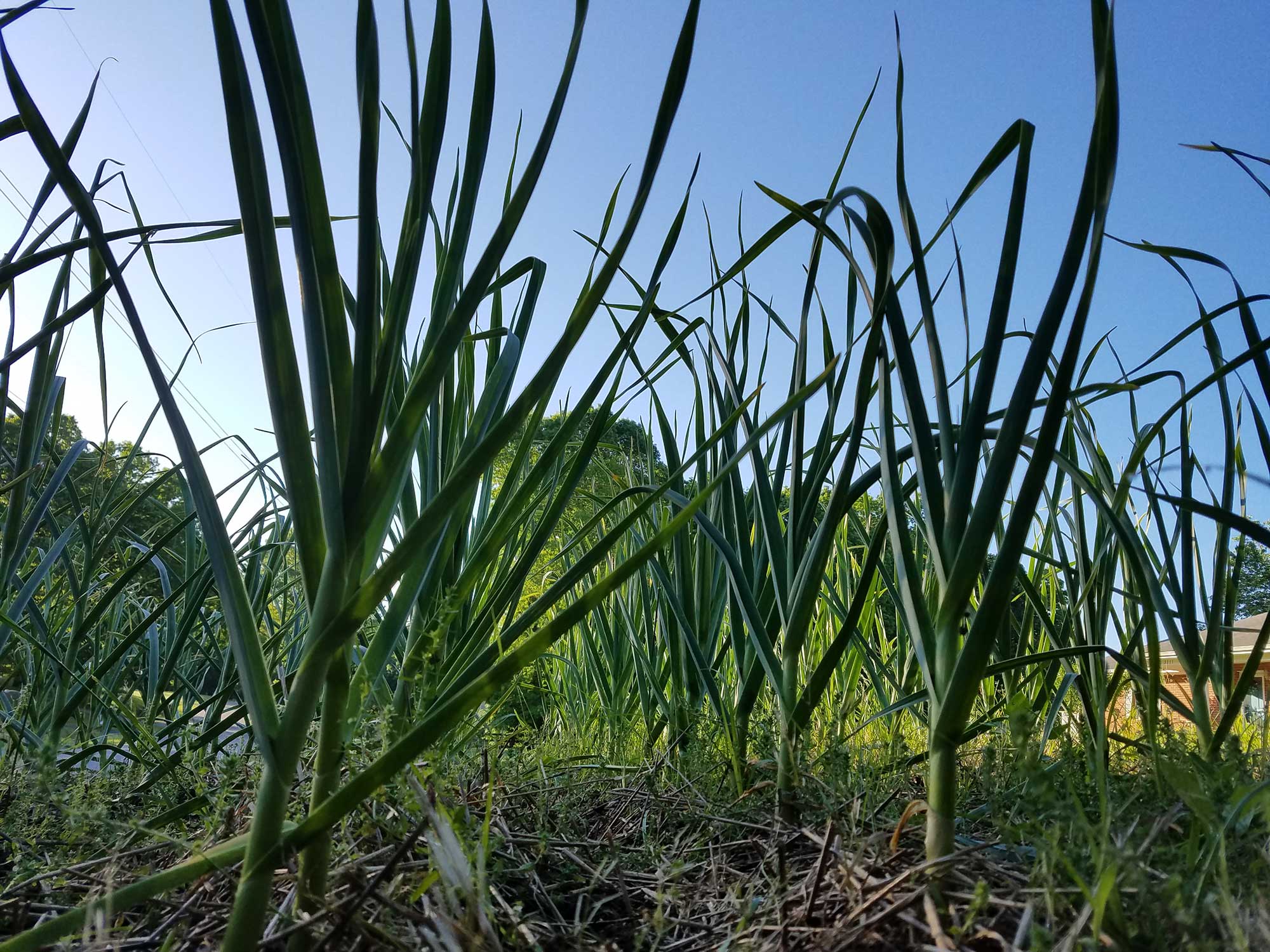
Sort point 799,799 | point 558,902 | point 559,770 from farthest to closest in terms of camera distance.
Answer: point 559,770 < point 799,799 < point 558,902

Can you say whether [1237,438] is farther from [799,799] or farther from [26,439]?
[26,439]

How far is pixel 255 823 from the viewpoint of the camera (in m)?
0.41

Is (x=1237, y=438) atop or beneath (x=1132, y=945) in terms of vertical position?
atop

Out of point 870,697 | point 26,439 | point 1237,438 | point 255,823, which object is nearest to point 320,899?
point 255,823

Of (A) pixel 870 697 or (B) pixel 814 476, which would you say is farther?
(A) pixel 870 697

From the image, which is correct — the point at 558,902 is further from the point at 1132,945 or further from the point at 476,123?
the point at 476,123

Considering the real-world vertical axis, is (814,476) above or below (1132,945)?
above

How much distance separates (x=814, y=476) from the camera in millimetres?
820

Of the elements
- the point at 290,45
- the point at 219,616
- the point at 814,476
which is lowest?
the point at 219,616

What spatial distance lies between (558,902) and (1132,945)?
0.41 m

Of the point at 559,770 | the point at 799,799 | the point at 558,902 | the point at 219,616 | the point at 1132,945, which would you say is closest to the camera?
the point at 1132,945

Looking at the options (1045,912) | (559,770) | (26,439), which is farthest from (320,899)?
(559,770)

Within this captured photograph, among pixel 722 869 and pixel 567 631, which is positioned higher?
pixel 567 631

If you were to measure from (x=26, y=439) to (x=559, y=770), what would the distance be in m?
0.78
